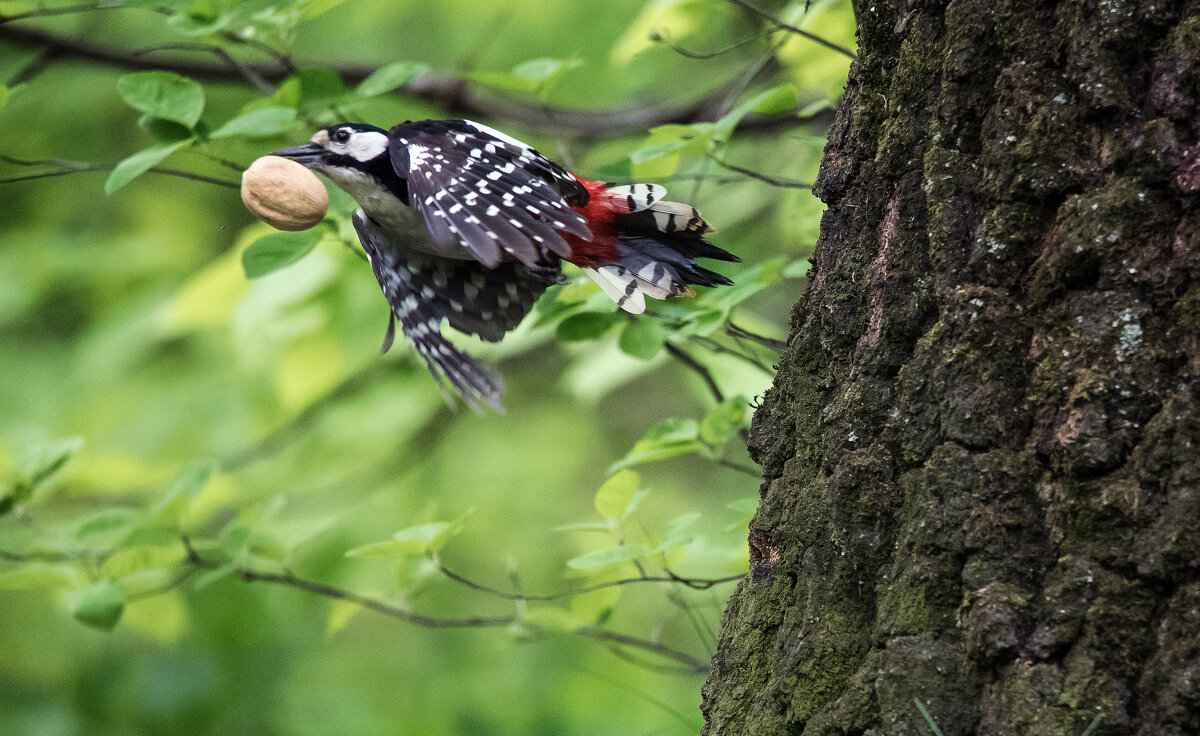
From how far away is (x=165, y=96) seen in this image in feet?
5.31

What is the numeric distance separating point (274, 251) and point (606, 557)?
781 millimetres

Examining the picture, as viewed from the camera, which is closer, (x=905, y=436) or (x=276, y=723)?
(x=905, y=436)

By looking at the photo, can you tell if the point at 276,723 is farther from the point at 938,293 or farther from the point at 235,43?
the point at 938,293

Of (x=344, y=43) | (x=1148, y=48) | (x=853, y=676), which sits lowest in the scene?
(x=344, y=43)

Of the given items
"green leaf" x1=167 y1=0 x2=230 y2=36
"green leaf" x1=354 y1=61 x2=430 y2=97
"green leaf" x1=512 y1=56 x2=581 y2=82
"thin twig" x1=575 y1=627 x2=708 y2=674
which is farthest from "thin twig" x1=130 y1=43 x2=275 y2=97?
"thin twig" x1=575 y1=627 x2=708 y2=674

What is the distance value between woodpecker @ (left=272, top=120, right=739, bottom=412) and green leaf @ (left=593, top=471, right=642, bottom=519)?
0.30 metres

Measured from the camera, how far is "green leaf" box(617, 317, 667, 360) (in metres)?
1.64

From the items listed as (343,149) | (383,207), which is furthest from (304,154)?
(383,207)

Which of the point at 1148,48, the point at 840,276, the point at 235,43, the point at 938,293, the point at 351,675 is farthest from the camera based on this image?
the point at 351,675

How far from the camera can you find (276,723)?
11.7ft

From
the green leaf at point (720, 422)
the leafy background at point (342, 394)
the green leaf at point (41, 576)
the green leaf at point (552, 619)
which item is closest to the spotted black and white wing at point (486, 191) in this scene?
the leafy background at point (342, 394)

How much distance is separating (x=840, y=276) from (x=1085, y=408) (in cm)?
32

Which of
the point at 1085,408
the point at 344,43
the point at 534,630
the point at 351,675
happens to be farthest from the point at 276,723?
the point at 1085,408

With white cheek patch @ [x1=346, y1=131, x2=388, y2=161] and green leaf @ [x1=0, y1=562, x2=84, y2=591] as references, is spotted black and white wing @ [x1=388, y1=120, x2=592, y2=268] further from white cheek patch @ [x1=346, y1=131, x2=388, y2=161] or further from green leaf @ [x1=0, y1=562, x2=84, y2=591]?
green leaf @ [x1=0, y1=562, x2=84, y2=591]
